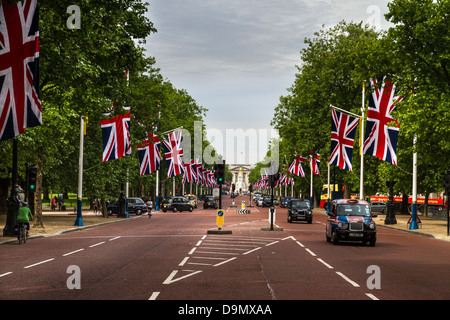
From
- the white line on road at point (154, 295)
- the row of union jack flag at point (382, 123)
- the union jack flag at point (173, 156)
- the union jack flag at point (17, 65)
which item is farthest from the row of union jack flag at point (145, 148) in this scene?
the white line on road at point (154, 295)

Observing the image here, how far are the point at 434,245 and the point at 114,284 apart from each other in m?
18.5

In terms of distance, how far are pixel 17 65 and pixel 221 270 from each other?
313 inches

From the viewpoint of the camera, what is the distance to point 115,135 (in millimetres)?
38375

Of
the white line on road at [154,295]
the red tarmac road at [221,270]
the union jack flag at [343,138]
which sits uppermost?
the union jack flag at [343,138]

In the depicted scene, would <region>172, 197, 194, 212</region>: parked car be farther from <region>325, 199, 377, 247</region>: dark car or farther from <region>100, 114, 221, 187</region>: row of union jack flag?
<region>325, 199, 377, 247</region>: dark car

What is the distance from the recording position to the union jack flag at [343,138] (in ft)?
156

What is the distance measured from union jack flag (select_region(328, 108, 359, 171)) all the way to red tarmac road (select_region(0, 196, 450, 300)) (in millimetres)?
21813

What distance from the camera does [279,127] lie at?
76625 mm

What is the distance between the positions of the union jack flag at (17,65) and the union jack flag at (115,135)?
67.4ft

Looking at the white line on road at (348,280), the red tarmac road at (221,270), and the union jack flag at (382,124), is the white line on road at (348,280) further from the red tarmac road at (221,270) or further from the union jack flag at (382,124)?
the union jack flag at (382,124)

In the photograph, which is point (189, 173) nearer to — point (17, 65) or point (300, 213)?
point (300, 213)

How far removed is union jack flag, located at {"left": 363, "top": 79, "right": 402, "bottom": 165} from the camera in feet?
125

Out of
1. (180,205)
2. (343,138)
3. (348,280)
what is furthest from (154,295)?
(180,205)
